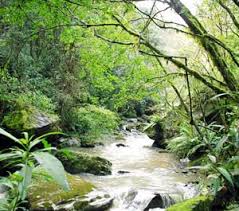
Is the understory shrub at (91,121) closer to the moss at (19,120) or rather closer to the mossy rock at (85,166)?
the mossy rock at (85,166)

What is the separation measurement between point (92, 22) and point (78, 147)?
10.2 metres

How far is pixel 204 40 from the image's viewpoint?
4.79 m

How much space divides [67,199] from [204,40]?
12.4ft

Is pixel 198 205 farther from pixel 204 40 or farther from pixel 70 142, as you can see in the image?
pixel 70 142

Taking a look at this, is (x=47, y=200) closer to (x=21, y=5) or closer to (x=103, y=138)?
(x=21, y=5)

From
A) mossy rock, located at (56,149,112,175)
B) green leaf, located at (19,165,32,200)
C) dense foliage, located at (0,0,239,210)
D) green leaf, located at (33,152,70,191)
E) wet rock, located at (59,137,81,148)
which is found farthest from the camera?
wet rock, located at (59,137,81,148)

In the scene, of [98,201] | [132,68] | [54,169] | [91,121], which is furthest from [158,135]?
[54,169]

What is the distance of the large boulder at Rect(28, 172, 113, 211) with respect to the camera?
6379 mm

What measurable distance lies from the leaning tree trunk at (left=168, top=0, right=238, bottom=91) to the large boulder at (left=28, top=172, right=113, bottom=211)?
132 inches

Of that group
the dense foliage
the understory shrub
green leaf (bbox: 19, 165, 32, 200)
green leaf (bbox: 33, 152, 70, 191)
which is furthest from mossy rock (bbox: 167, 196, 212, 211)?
the understory shrub

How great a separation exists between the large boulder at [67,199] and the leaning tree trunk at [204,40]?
336 centimetres

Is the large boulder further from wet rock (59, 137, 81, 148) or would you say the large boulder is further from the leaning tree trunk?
wet rock (59, 137, 81, 148)

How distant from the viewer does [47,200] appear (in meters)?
6.53

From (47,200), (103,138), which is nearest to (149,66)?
(47,200)
